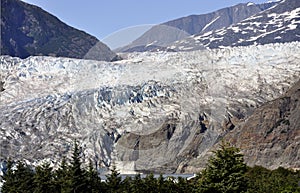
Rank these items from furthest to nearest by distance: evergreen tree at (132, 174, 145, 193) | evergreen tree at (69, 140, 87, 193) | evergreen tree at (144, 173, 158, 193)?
1. evergreen tree at (144, 173, 158, 193)
2. evergreen tree at (132, 174, 145, 193)
3. evergreen tree at (69, 140, 87, 193)

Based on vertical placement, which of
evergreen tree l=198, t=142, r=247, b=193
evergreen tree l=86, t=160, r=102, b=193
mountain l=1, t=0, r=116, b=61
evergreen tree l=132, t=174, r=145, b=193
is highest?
mountain l=1, t=0, r=116, b=61

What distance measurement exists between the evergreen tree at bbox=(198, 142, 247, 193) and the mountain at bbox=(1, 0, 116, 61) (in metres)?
121

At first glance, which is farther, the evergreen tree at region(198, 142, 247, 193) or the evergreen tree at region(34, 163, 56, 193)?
the evergreen tree at region(34, 163, 56, 193)

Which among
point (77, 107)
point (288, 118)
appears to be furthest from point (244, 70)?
point (77, 107)

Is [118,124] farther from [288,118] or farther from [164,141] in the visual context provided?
[288,118]

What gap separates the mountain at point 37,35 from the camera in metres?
150

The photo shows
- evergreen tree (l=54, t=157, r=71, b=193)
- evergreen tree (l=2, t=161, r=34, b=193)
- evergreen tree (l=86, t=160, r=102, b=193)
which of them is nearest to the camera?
evergreen tree (l=54, t=157, r=71, b=193)

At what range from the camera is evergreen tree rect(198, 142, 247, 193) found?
20.0 metres

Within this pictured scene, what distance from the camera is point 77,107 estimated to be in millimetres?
90688

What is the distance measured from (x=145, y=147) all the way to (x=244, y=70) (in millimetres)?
23211

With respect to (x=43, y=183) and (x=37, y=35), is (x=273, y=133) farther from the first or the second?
(x=37, y=35)

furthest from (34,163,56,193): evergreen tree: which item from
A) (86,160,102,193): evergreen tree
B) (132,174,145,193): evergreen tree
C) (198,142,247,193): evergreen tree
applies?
(198,142,247,193): evergreen tree

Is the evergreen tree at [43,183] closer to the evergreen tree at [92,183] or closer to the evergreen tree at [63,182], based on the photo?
the evergreen tree at [63,182]

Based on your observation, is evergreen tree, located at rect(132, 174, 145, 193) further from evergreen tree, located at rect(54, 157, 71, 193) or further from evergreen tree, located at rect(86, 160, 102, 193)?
evergreen tree, located at rect(54, 157, 71, 193)
